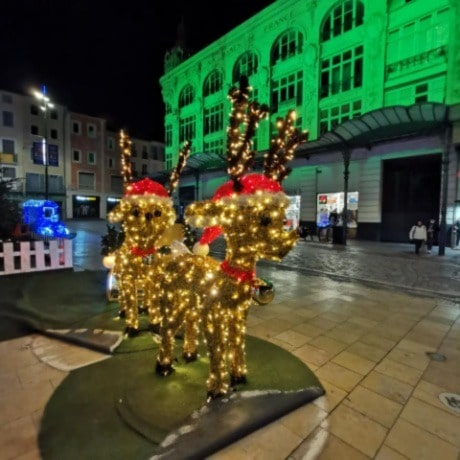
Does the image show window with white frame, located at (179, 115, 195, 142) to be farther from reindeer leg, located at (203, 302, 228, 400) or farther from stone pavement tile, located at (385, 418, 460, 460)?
stone pavement tile, located at (385, 418, 460, 460)

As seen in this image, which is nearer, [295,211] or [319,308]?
[319,308]

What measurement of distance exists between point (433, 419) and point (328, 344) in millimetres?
1633

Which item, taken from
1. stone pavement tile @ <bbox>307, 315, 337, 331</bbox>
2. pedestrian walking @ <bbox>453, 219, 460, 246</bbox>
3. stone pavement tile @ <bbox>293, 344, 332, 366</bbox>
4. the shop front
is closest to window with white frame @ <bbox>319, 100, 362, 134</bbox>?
pedestrian walking @ <bbox>453, 219, 460, 246</bbox>

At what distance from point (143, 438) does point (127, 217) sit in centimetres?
276

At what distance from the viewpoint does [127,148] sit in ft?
14.8

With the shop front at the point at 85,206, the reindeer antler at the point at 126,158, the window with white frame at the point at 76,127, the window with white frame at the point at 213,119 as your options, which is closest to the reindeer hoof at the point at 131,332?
the reindeer antler at the point at 126,158

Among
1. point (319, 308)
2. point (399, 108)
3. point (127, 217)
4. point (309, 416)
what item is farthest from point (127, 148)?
point (399, 108)

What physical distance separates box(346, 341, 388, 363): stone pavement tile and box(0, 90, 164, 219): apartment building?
102 feet

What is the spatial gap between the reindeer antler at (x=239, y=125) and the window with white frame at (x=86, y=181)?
4155 cm

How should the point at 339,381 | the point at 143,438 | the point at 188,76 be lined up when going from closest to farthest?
the point at 143,438, the point at 339,381, the point at 188,76

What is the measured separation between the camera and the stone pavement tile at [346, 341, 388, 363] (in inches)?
155

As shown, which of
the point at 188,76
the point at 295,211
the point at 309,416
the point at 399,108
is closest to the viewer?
the point at 309,416

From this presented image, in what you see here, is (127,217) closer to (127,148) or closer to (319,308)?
(127,148)

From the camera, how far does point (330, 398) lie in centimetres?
302
